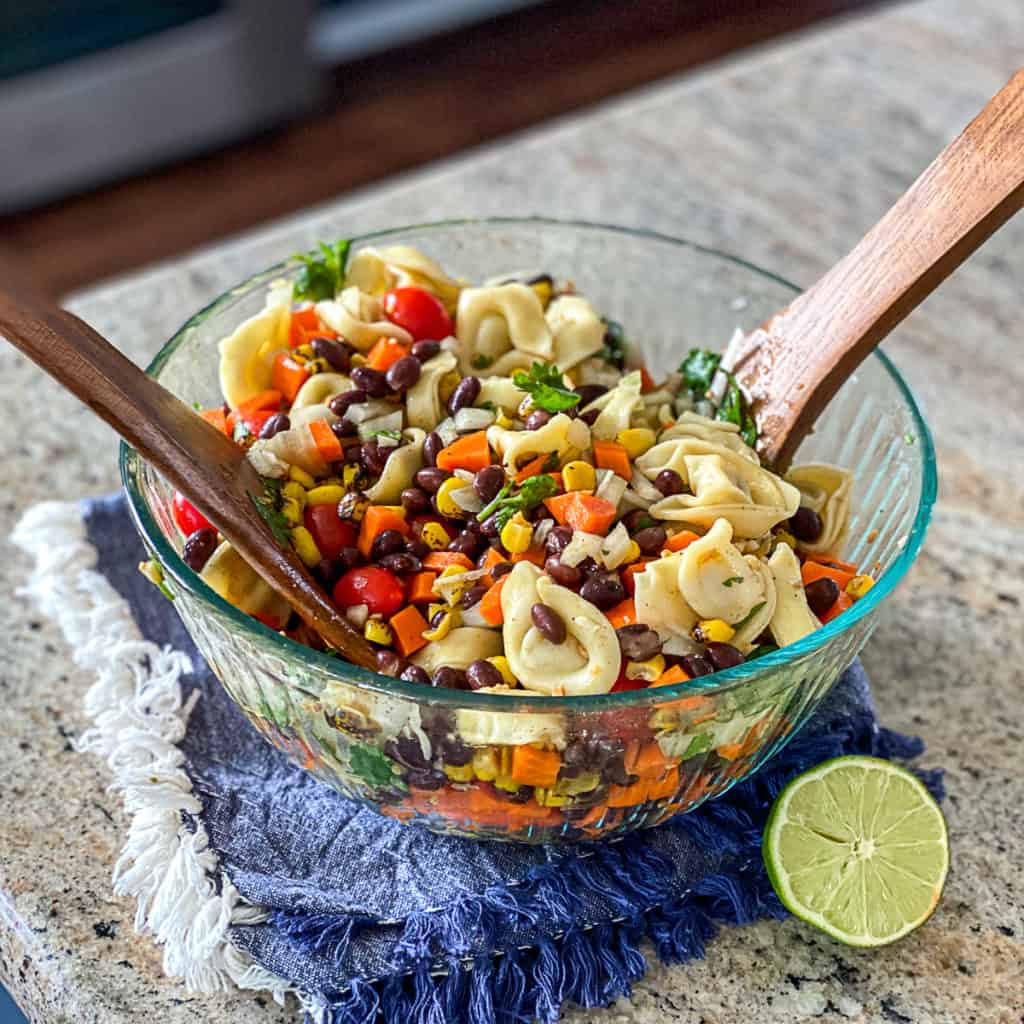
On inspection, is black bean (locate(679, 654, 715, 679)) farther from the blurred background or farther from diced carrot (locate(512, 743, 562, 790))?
the blurred background

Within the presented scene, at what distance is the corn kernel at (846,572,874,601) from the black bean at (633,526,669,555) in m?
0.30

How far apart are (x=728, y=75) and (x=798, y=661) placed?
2556 mm

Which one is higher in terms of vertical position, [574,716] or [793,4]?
[574,716]

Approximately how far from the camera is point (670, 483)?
1896mm

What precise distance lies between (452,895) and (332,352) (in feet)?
2.78

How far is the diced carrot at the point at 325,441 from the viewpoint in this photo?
6.34 ft

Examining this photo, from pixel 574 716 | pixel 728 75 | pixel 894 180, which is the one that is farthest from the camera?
pixel 728 75

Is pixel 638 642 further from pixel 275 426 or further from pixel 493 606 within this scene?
pixel 275 426

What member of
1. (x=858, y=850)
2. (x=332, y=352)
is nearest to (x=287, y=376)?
(x=332, y=352)

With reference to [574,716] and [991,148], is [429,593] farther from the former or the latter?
[991,148]

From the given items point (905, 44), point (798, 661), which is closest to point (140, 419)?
point (798, 661)

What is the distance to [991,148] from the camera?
1.82 meters

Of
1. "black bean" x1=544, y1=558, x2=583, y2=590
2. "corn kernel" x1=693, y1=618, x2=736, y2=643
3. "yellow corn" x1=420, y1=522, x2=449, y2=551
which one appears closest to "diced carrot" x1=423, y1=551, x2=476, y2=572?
"yellow corn" x1=420, y1=522, x2=449, y2=551

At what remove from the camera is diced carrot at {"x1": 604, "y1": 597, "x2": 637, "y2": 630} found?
1753mm
